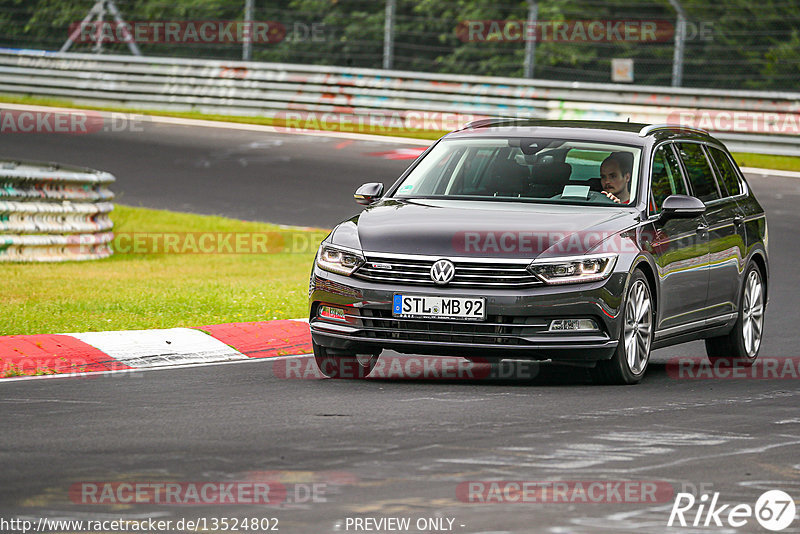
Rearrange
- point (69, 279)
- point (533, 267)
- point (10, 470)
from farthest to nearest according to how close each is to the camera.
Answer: point (69, 279), point (533, 267), point (10, 470)

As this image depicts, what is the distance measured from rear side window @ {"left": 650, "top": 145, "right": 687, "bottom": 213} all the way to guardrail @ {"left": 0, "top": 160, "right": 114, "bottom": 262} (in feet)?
26.7

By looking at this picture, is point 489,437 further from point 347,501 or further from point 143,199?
point 143,199

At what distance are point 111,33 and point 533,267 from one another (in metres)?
24.2

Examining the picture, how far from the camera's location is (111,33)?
32188 mm

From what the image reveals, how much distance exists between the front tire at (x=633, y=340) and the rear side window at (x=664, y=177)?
769mm

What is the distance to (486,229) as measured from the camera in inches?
380

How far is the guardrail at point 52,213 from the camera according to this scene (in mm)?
16891

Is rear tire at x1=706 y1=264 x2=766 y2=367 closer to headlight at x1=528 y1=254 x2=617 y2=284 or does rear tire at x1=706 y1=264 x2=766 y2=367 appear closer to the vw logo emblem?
headlight at x1=528 y1=254 x2=617 y2=284

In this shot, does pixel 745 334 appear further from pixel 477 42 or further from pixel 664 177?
pixel 477 42

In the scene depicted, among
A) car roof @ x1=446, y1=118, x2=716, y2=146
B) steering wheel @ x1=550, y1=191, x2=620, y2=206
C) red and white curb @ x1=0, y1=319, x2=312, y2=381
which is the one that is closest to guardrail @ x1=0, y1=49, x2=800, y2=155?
car roof @ x1=446, y1=118, x2=716, y2=146

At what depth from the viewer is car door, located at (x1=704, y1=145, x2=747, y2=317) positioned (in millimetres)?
11242

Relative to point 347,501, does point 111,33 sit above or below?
above

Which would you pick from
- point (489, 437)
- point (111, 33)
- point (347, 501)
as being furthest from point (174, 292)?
point (111, 33)

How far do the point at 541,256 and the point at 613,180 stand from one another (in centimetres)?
145
